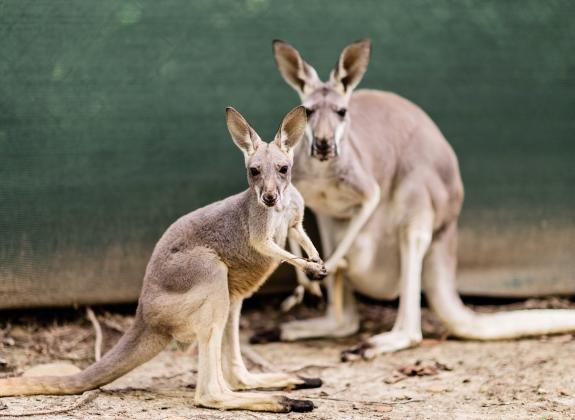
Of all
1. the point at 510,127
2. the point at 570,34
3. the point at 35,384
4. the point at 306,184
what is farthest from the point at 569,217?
the point at 35,384

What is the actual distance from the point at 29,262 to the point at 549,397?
101 inches

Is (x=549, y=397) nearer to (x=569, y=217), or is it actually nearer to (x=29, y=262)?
(x=569, y=217)

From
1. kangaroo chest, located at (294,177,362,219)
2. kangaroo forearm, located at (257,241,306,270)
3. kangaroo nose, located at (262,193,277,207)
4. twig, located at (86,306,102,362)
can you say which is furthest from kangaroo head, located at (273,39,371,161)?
twig, located at (86,306,102,362)

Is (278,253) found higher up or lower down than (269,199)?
lower down

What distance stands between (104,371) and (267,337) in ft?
4.57

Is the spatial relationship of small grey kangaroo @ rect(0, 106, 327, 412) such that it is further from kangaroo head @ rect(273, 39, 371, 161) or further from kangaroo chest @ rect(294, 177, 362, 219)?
kangaroo chest @ rect(294, 177, 362, 219)

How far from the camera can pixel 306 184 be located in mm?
4398

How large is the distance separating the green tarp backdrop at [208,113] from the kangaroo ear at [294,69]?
467mm

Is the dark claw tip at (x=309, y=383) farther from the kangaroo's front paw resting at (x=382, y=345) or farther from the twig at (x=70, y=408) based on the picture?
the twig at (x=70, y=408)

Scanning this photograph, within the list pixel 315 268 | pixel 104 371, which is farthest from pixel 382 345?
pixel 104 371

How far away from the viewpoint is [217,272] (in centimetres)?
344

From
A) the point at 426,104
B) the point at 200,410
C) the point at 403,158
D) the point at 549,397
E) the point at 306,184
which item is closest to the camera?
the point at 200,410

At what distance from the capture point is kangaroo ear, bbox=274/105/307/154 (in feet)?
11.5

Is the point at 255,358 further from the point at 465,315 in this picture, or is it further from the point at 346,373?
the point at 465,315
